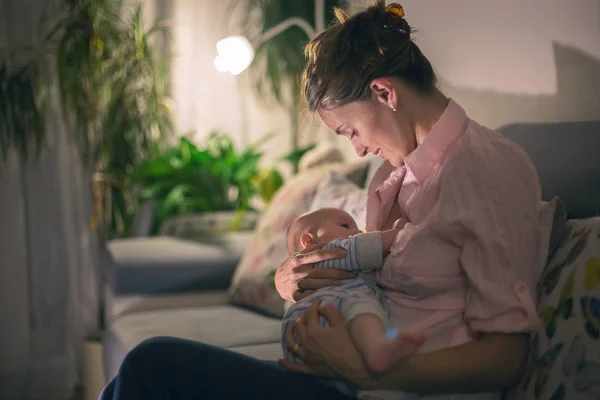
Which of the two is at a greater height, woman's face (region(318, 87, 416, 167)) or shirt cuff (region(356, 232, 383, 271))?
woman's face (region(318, 87, 416, 167))

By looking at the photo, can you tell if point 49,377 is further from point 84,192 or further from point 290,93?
point 290,93

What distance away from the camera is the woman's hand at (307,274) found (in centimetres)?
126

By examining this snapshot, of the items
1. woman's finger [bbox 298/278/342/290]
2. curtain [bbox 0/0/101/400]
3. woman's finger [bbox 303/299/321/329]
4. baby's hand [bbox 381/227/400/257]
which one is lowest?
curtain [bbox 0/0/101/400]

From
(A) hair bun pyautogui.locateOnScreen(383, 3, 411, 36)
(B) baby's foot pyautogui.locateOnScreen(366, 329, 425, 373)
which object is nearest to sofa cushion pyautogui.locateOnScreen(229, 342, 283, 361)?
(B) baby's foot pyautogui.locateOnScreen(366, 329, 425, 373)

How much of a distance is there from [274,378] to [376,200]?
42 cm

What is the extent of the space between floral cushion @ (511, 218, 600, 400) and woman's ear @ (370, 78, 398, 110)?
1.15ft

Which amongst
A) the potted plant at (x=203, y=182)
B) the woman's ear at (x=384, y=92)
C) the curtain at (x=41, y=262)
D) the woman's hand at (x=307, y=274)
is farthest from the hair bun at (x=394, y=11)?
the curtain at (x=41, y=262)

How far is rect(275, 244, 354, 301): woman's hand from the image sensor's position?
4.14 ft

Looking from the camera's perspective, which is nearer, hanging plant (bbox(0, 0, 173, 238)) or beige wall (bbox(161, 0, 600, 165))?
beige wall (bbox(161, 0, 600, 165))

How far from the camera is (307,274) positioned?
4.35 ft

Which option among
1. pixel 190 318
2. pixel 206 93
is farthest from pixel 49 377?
pixel 206 93

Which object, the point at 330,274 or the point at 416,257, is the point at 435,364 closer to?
the point at 416,257

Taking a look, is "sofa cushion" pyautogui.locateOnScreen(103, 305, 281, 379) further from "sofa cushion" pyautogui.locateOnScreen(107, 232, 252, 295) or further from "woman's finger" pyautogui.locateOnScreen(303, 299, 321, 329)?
"woman's finger" pyautogui.locateOnScreen(303, 299, 321, 329)

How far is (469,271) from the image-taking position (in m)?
1.06
